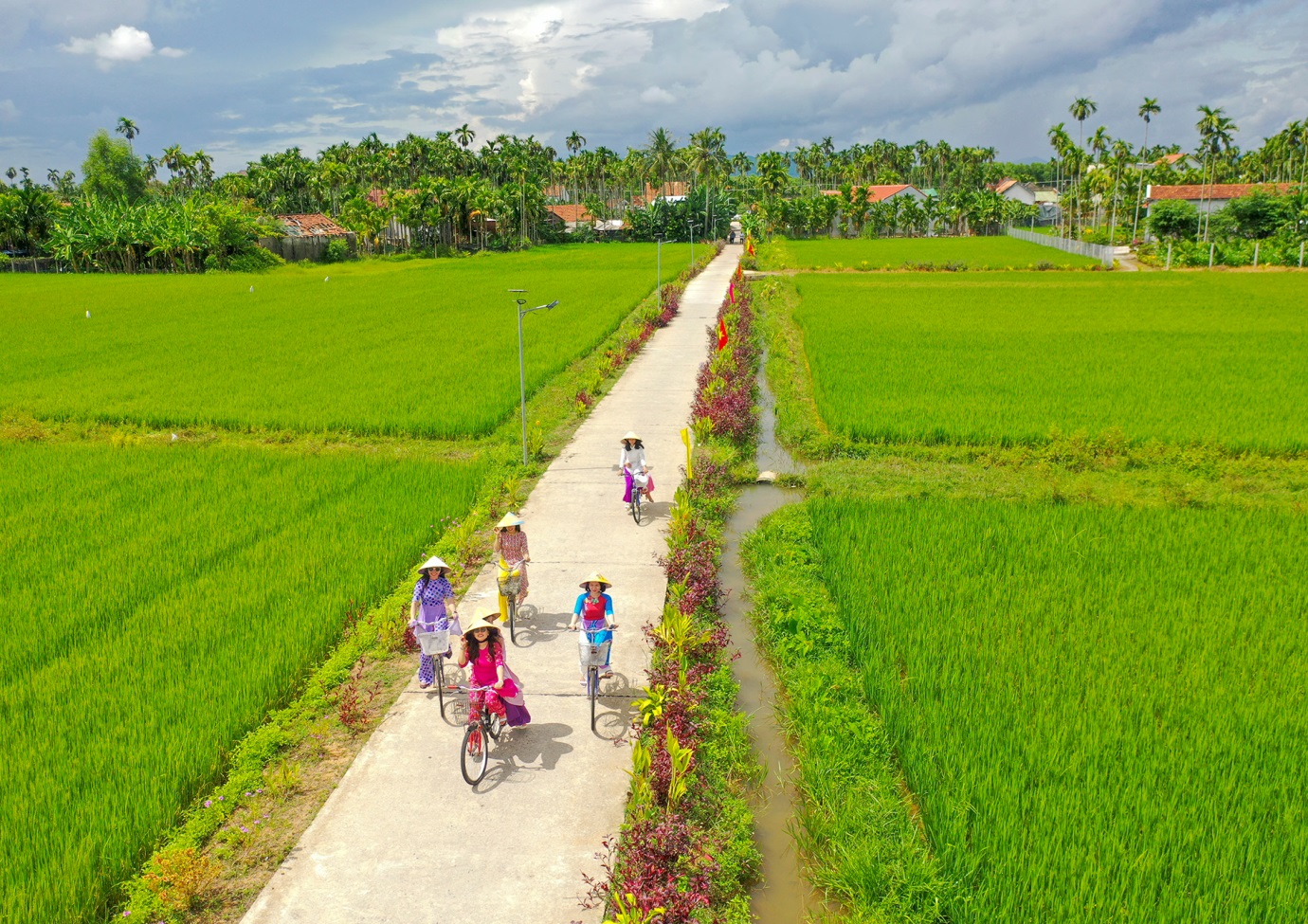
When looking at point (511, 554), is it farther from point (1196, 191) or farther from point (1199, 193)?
point (1196, 191)

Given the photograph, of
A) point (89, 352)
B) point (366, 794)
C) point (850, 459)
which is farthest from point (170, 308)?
point (366, 794)

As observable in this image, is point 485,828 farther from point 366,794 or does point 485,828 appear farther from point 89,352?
point 89,352

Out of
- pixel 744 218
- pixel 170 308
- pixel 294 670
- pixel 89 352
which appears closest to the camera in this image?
pixel 294 670

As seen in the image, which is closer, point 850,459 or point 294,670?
point 294,670

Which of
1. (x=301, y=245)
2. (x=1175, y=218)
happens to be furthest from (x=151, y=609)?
(x=1175, y=218)

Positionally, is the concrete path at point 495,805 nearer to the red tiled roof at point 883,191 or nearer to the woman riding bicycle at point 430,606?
the woman riding bicycle at point 430,606

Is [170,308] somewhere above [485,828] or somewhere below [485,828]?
above
